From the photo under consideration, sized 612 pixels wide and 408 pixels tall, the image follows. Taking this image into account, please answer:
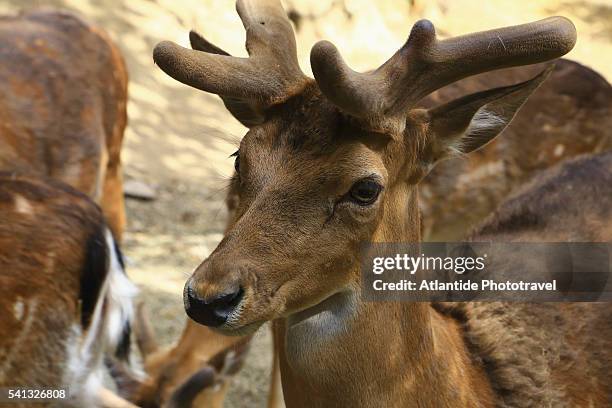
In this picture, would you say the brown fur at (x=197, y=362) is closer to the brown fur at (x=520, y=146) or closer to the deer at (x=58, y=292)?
the deer at (x=58, y=292)

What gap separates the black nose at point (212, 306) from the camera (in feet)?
8.91

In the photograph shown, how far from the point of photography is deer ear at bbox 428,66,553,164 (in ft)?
10.4

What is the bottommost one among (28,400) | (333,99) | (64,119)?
(28,400)

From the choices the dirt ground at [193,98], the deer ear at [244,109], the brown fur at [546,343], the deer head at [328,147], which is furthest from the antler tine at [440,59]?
the dirt ground at [193,98]

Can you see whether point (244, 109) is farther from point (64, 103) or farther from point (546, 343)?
point (64, 103)

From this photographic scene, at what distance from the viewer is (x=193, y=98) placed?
11094mm

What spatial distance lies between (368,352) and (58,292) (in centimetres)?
159

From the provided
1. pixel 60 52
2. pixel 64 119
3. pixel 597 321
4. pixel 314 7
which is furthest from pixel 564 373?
pixel 314 7

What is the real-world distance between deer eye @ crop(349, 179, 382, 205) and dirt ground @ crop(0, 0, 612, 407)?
3.49m

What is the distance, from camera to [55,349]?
13.4ft

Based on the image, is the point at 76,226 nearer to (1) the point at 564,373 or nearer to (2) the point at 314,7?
(1) the point at 564,373

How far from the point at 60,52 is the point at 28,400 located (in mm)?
3015

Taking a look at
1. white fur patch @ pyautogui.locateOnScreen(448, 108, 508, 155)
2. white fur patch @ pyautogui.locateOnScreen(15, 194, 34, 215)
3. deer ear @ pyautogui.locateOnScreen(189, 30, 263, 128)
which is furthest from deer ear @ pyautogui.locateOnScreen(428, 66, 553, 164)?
white fur patch @ pyautogui.locateOnScreen(15, 194, 34, 215)

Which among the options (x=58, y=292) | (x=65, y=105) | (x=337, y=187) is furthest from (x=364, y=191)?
(x=65, y=105)
